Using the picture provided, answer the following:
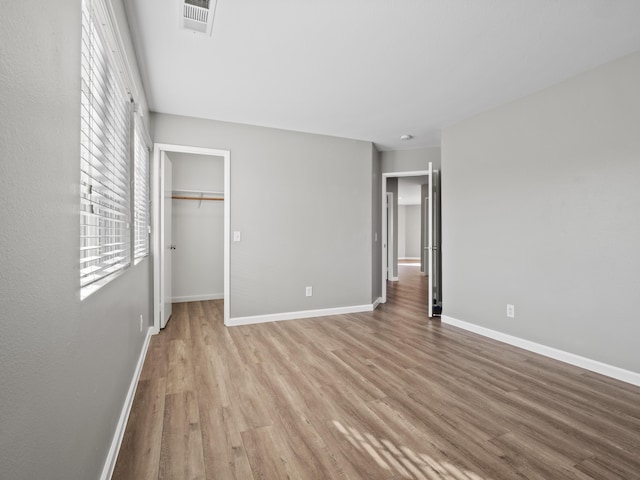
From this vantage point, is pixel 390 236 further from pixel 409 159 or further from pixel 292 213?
pixel 292 213

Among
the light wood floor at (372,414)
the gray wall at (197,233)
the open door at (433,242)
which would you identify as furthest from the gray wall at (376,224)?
the gray wall at (197,233)

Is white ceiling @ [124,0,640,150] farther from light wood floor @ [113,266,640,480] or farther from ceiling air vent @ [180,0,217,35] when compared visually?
light wood floor @ [113,266,640,480]

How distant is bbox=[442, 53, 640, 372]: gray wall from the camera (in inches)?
99.0

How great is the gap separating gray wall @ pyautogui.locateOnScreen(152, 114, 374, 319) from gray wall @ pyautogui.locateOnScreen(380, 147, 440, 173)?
2.01 ft

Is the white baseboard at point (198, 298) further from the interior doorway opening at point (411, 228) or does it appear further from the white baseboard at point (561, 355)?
the white baseboard at point (561, 355)

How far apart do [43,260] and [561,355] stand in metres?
3.72

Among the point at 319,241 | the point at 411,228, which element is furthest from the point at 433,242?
the point at 411,228

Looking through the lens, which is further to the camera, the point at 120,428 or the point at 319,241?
the point at 319,241

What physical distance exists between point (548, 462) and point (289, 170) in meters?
3.66

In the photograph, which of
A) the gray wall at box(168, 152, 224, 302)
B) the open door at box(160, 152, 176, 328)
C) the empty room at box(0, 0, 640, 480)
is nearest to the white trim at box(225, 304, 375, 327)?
the empty room at box(0, 0, 640, 480)

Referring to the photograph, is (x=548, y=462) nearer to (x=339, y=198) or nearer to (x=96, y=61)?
(x=96, y=61)

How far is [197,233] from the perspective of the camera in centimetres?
527

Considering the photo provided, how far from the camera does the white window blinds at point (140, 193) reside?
104 inches

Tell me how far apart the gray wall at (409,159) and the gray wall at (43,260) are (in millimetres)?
4541
